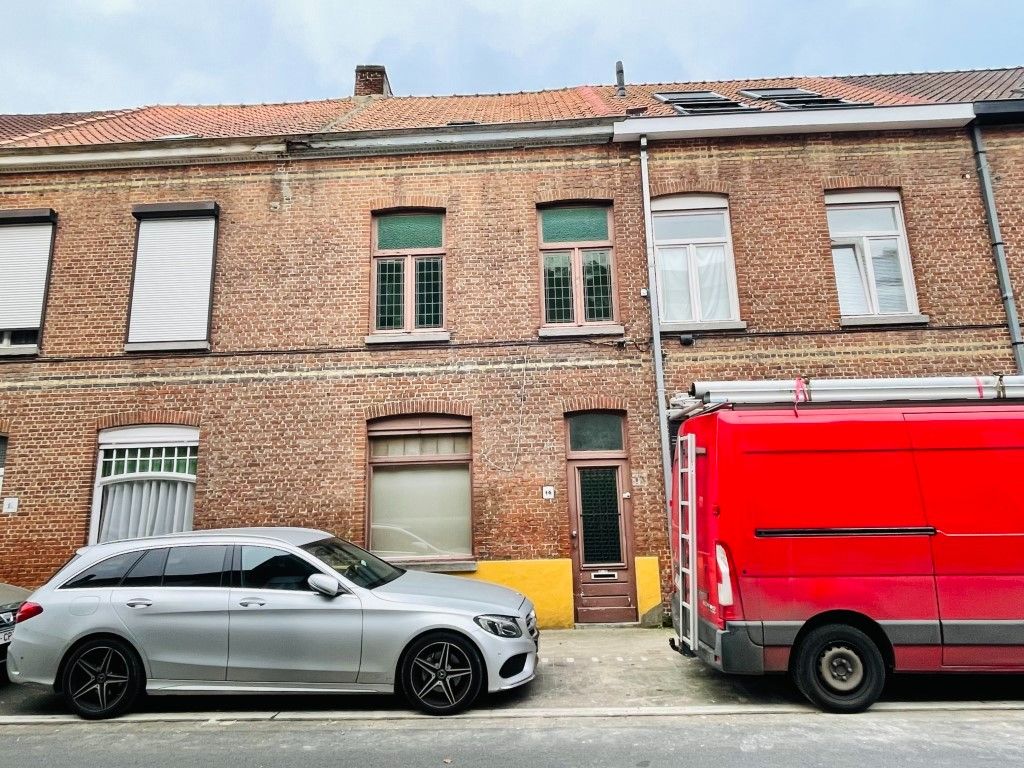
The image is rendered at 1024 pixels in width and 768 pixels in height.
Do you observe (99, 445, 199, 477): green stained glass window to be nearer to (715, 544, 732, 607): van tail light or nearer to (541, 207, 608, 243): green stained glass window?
(541, 207, 608, 243): green stained glass window

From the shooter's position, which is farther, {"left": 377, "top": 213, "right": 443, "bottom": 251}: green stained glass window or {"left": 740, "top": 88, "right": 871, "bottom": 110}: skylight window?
{"left": 740, "top": 88, "right": 871, "bottom": 110}: skylight window

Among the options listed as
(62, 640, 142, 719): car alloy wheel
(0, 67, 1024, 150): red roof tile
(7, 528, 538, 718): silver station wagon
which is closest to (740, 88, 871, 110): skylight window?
(0, 67, 1024, 150): red roof tile

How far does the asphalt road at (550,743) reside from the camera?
438 centimetres

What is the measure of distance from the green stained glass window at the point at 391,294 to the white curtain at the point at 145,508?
3.74 meters

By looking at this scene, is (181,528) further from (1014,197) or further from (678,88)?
(1014,197)

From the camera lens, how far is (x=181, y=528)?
30.3 feet

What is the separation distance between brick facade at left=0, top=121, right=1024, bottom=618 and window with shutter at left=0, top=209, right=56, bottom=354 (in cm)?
23

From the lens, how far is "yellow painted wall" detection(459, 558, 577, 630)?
28.3 feet

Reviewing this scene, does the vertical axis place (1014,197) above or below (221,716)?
above

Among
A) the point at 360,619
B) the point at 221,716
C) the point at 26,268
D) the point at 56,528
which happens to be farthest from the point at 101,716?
the point at 26,268

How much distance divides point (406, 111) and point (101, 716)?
1078 cm

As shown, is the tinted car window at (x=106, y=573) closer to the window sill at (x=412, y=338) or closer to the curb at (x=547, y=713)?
the curb at (x=547, y=713)

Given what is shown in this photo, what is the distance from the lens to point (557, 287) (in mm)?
9789

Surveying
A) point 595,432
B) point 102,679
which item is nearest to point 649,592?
point 595,432
